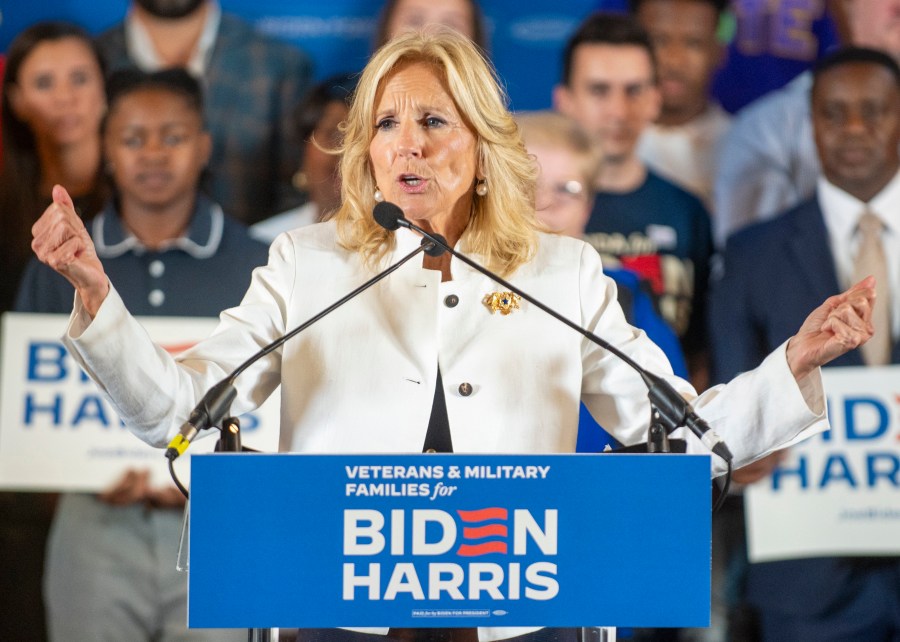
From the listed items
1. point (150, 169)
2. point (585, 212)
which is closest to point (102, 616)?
point (150, 169)

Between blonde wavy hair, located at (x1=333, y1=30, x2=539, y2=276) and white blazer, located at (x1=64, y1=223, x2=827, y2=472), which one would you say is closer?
white blazer, located at (x1=64, y1=223, x2=827, y2=472)

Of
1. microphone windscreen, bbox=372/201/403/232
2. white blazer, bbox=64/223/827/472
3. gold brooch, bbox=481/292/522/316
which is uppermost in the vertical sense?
microphone windscreen, bbox=372/201/403/232

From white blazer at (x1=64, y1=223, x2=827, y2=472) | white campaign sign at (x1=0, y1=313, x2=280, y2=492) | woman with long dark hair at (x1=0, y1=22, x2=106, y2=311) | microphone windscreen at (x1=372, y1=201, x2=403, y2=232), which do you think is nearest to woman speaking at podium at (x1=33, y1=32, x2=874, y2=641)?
white blazer at (x1=64, y1=223, x2=827, y2=472)

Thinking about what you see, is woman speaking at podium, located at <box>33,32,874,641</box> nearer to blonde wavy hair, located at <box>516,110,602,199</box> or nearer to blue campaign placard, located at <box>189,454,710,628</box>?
blue campaign placard, located at <box>189,454,710,628</box>

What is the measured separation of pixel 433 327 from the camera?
6.36 ft

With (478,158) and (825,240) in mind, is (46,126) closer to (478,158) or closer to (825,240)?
(478,158)

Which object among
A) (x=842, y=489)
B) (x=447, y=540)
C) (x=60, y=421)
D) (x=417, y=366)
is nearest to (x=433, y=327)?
(x=417, y=366)

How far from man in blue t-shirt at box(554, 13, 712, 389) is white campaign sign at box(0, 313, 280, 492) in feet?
5.07

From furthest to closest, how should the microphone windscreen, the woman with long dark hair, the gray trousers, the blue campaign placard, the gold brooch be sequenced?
the woman with long dark hair → the gray trousers → the gold brooch → the microphone windscreen → the blue campaign placard

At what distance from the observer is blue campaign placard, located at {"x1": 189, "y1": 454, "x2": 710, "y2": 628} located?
1.47 m

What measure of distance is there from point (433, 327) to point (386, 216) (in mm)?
244

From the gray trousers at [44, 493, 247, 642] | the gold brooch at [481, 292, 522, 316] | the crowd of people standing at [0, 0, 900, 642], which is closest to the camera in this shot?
the gold brooch at [481, 292, 522, 316]

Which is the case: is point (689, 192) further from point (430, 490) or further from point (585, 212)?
point (430, 490)

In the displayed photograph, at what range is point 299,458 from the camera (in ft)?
4.85
